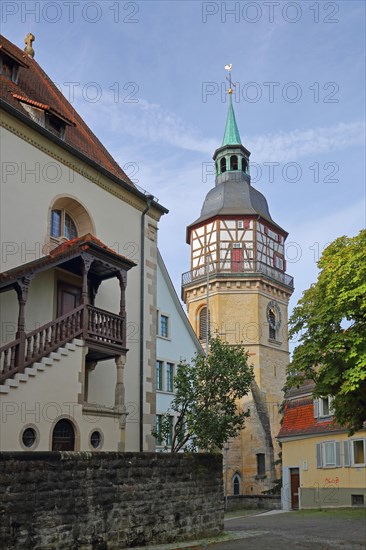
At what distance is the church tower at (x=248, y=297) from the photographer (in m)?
50.0

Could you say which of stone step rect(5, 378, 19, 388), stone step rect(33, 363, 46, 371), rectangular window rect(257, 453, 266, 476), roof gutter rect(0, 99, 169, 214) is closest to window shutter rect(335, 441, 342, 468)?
roof gutter rect(0, 99, 169, 214)

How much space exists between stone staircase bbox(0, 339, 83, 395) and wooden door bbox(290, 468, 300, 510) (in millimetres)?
21421

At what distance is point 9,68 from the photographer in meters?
20.9

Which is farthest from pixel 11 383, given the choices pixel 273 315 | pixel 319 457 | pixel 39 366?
pixel 273 315

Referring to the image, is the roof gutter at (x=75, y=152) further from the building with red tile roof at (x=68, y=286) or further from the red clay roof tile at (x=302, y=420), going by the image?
the red clay roof tile at (x=302, y=420)

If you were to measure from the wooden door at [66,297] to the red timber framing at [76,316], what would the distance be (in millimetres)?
367

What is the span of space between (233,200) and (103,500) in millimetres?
45048

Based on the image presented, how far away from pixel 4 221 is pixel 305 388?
73.3 ft

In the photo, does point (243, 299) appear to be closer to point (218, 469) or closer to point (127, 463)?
point (218, 469)

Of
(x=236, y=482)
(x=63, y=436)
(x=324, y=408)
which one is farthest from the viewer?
(x=236, y=482)

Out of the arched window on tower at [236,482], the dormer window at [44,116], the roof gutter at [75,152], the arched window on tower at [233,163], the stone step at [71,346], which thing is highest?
the arched window on tower at [233,163]

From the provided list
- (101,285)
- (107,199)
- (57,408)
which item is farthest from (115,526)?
(107,199)

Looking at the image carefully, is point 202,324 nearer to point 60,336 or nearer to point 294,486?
point 294,486

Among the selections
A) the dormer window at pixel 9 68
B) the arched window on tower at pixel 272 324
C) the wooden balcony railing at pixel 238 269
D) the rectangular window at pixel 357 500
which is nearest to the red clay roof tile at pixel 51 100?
the dormer window at pixel 9 68
